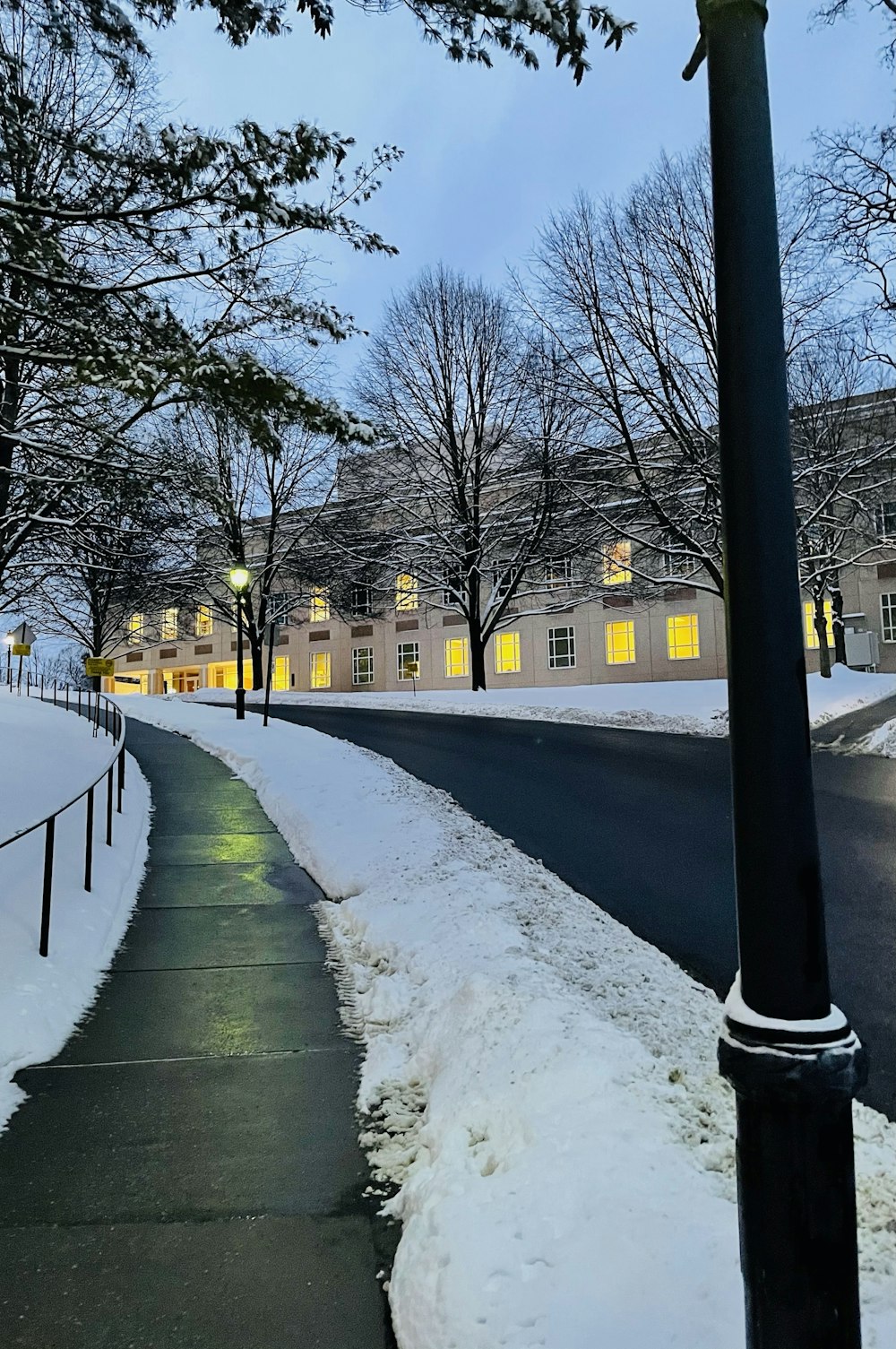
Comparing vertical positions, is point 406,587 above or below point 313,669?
above

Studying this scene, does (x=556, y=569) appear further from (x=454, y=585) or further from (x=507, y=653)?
(x=507, y=653)

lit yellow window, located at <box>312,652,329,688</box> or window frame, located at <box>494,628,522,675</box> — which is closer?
window frame, located at <box>494,628,522,675</box>

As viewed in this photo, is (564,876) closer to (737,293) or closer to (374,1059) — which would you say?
(374,1059)

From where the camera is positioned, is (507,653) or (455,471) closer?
(455,471)

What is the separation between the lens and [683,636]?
119 ft

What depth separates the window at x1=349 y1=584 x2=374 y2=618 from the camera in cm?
3261

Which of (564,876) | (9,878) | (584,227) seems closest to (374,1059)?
(564,876)

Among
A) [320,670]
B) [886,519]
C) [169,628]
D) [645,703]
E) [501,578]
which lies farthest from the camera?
[320,670]

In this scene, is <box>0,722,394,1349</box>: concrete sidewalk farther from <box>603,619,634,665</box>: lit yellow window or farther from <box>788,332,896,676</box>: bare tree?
<box>603,619,634,665</box>: lit yellow window

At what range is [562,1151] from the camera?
3.26m

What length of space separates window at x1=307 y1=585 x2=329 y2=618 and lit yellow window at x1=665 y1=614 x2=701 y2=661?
15036mm

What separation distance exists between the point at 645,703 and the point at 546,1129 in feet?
63.0

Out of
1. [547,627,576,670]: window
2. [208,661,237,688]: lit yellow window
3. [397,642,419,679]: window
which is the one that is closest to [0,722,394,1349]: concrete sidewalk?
[547,627,576,670]: window

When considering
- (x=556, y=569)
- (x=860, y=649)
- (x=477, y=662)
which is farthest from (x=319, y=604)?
(x=860, y=649)
